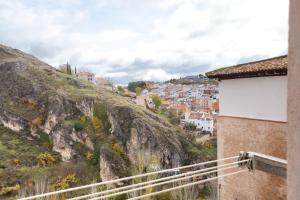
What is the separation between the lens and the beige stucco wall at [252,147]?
182 inches

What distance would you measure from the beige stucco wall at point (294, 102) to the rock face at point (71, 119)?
3186cm

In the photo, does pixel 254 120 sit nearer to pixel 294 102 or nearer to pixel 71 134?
pixel 294 102

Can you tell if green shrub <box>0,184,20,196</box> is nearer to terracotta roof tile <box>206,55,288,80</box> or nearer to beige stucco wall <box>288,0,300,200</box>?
terracotta roof tile <box>206,55,288,80</box>

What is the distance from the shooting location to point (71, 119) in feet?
122

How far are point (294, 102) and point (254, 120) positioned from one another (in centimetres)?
457

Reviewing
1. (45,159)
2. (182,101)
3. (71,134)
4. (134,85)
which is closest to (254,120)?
(45,159)

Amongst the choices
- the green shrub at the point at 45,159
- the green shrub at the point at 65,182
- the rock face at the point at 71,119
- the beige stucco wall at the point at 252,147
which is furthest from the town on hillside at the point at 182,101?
the green shrub at the point at 45,159

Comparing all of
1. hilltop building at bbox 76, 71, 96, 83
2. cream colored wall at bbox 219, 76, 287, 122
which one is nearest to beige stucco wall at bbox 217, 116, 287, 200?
cream colored wall at bbox 219, 76, 287, 122

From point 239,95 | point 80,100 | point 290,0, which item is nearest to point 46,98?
point 80,100

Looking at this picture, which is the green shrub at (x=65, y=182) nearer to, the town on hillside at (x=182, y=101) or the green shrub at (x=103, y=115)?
the green shrub at (x=103, y=115)

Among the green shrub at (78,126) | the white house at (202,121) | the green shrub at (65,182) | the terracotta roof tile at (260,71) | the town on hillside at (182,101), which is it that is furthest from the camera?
the town on hillside at (182,101)

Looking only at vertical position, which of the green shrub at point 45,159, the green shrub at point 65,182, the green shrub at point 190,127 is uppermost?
the green shrub at point 190,127

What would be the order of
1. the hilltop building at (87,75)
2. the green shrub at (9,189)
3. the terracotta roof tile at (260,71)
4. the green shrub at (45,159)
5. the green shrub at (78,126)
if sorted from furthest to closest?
the hilltop building at (87,75), the green shrub at (78,126), the green shrub at (45,159), the green shrub at (9,189), the terracotta roof tile at (260,71)

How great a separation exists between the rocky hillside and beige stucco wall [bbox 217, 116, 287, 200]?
77.7ft
